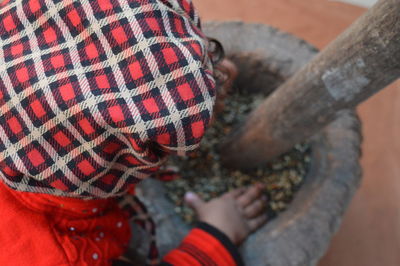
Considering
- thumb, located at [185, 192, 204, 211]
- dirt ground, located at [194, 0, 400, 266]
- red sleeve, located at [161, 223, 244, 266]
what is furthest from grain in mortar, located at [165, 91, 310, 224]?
dirt ground, located at [194, 0, 400, 266]

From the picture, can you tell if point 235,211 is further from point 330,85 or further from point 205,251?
point 330,85

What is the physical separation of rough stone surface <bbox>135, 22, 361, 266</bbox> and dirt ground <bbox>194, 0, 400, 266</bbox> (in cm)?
44

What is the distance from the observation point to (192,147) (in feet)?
1.51

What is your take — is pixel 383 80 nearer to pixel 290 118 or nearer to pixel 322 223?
pixel 290 118

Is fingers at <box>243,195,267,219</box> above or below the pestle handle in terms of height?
below

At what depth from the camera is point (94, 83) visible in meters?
0.42

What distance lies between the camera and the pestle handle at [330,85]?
0.48 metres

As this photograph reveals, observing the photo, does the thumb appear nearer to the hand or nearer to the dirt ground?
the hand

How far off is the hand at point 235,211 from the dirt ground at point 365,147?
435 mm

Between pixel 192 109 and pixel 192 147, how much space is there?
0.17ft

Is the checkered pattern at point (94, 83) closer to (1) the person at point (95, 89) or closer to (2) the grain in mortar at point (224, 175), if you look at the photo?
(1) the person at point (95, 89)

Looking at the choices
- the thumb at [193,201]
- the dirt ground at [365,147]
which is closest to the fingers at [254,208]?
the thumb at [193,201]

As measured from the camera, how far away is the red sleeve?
70 cm

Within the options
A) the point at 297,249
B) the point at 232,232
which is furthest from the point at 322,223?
the point at 232,232
